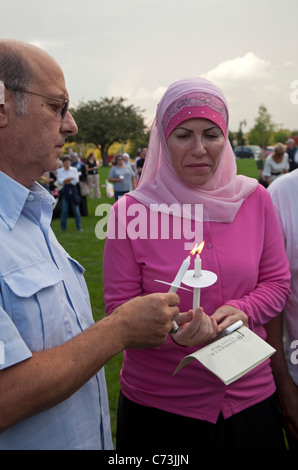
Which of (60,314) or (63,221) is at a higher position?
(60,314)

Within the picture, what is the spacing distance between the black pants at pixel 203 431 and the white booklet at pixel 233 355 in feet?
1.54

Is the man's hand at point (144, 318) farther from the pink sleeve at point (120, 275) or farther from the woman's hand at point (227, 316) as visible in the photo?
the pink sleeve at point (120, 275)

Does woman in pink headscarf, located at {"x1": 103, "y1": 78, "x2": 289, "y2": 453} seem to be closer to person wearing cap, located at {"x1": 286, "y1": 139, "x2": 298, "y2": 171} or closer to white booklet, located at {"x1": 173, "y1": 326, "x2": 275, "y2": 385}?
white booklet, located at {"x1": 173, "y1": 326, "x2": 275, "y2": 385}

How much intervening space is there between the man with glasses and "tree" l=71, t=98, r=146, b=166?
7135cm

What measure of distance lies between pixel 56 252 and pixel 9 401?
1.93 ft

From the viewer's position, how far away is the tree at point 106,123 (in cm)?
7138

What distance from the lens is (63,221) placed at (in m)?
11.7

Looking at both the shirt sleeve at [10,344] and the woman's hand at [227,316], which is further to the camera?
the woman's hand at [227,316]

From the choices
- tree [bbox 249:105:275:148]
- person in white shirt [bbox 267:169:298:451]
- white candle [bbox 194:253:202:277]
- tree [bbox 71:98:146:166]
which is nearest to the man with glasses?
white candle [bbox 194:253:202:277]

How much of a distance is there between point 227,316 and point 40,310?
83 centimetres

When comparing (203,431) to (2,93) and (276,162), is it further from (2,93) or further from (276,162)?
(276,162)

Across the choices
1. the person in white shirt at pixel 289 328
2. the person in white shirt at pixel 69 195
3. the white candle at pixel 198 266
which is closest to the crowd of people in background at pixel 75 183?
the person in white shirt at pixel 69 195

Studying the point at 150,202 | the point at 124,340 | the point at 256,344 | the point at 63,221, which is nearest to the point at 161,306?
the point at 124,340

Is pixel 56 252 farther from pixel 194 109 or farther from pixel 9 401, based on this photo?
pixel 194 109
